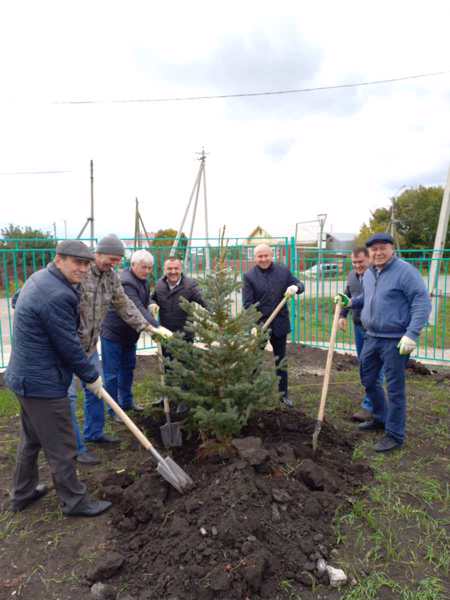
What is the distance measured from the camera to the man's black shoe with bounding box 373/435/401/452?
3.98 m

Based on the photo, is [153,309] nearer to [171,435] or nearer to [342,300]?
[171,435]

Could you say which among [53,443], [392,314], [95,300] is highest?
[95,300]

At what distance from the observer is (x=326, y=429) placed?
4199mm

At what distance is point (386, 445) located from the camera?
400cm

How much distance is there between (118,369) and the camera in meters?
4.66

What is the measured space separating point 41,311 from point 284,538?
1997 millimetres

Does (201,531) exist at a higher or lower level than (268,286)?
lower

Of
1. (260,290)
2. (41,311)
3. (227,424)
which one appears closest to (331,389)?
(260,290)

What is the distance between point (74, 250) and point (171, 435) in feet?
6.01

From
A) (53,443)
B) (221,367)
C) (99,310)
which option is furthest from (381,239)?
(53,443)

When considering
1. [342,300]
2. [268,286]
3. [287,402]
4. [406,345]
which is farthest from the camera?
[287,402]

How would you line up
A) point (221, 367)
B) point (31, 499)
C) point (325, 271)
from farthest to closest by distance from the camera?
point (325, 271), point (221, 367), point (31, 499)

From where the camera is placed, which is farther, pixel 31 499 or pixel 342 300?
pixel 342 300

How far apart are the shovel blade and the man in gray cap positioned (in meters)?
0.63
